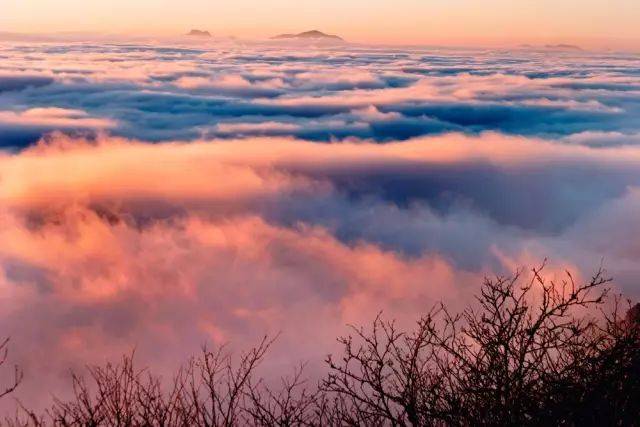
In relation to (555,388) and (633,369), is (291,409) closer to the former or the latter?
(555,388)

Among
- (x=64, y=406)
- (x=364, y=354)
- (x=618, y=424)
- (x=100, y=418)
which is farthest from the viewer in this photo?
(x=364, y=354)

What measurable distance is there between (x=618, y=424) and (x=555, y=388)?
1.18 m

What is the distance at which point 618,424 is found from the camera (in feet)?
43.9

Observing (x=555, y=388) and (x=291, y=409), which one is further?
(x=291, y=409)

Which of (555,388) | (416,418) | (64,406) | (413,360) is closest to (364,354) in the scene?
(413,360)

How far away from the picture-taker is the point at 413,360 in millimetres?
16688

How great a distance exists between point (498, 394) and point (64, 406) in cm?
927

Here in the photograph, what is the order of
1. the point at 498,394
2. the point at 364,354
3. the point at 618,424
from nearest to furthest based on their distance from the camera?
the point at 618,424 < the point at 498,394 < the point at 364,354

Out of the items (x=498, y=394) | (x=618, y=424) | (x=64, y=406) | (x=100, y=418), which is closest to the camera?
(x=618, y=424)

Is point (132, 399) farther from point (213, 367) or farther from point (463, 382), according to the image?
point (463, 382)

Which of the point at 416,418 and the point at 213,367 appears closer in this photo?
the point at 416,418

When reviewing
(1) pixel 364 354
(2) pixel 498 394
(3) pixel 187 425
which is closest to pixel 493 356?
(2) pixel 498 394

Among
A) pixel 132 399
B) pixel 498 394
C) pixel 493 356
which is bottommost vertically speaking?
pixel 498 394

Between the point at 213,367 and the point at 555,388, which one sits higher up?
the point at 213,367
